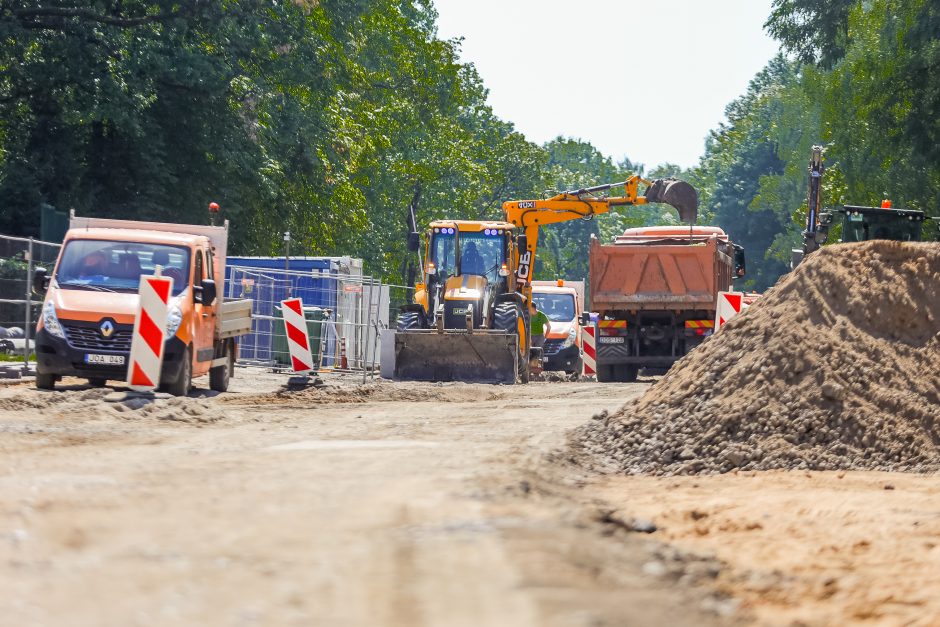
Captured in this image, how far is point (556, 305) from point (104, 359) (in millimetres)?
19233

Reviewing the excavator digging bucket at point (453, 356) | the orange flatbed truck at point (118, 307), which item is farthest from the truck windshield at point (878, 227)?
the orange flatbed truck at point (118, 307)

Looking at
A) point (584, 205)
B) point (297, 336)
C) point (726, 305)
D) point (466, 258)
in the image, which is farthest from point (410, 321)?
point (584, 205)

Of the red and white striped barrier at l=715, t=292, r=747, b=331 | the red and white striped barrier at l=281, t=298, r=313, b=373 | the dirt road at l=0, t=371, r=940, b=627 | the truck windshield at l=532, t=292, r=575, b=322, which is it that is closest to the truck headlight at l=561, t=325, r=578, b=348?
the truck windshield at l=532, t=292, r=575, b=322

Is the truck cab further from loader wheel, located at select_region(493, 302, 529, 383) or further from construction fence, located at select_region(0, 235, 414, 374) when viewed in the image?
loader wheel, located at select_region(493, 302, 529, 383)

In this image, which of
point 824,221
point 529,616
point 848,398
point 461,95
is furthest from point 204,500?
point 461,95

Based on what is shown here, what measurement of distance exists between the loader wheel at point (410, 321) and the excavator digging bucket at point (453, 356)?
5.67ft

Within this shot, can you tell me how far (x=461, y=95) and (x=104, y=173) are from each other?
36.3 metres

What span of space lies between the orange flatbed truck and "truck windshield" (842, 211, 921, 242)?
11.7 meters

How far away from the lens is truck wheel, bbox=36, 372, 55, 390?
57.8 feet

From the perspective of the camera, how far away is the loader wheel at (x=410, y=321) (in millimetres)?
26859

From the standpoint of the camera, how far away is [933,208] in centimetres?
3769

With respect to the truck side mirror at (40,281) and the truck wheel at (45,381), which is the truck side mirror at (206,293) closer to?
the truck side mirror at (40,281)

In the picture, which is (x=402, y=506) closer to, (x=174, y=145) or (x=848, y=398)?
(x=848, y=398)

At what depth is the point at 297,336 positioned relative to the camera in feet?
71.3
